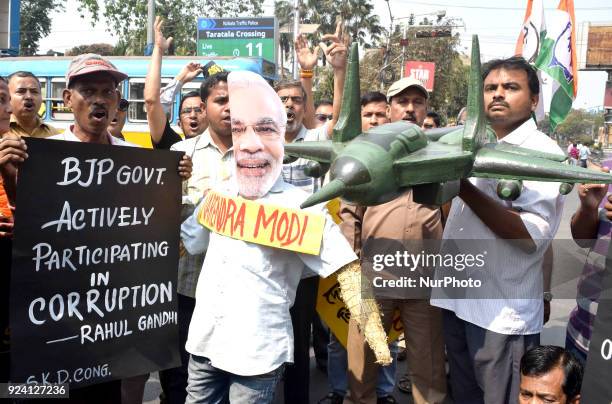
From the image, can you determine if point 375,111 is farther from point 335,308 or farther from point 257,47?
point 257,47

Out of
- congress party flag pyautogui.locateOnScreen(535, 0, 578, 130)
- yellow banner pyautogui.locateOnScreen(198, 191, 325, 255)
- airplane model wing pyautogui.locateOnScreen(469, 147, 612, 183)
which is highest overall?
congress party flag pyautogui.locateOnScreen(535, 0, 578, 130)

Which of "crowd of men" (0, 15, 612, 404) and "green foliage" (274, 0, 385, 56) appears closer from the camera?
"crowd of men" (0, 15, 612, 404)

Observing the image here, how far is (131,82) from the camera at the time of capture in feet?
41.5

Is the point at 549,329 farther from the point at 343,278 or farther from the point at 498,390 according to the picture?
the point at 343,278

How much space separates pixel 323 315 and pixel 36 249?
6.64 ft

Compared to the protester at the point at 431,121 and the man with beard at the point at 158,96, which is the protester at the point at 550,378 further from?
the protester at the point at 431,121

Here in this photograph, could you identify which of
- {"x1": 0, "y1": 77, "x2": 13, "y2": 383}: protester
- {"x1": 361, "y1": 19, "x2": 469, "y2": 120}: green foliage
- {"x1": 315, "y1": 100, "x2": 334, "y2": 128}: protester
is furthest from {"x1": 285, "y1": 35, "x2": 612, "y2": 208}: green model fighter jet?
Result: {"x1": 361, "y1": 19, "x2": 469, "y2": 120}: green foliage

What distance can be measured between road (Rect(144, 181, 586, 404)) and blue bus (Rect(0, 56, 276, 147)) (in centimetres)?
806

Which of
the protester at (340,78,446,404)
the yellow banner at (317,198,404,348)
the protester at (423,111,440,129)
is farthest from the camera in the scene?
the protester at (423,111,440,129)

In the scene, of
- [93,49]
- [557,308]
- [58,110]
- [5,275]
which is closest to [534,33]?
[557,308]

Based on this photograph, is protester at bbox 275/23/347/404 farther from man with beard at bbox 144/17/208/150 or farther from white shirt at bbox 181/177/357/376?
man with beard at bbox 144/17/208/150

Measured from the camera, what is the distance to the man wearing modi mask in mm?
2543

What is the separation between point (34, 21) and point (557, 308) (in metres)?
46.6

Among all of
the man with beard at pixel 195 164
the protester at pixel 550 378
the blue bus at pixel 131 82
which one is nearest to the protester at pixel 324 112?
the man with beard at pixel 195 164
